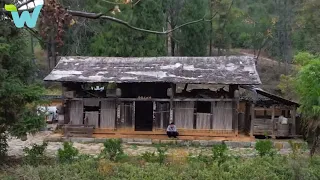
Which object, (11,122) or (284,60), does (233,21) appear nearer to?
(284,60)

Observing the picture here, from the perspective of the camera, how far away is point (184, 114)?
19.4 meters

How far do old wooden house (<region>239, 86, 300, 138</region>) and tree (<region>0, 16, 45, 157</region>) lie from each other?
1004 cm

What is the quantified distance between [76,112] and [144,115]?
129 inches

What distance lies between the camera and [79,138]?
19.2 metres

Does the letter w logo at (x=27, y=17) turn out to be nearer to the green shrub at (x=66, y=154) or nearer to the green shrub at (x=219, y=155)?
the green shrub at (x=66, y=154)

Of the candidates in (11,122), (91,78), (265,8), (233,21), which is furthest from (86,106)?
(265,8)

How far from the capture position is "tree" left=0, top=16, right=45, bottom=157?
1287 centimetres

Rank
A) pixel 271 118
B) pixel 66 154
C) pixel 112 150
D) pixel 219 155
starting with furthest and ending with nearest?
pixel 271 118
pixel 112 150
pixel 219 155
pixel 66 154

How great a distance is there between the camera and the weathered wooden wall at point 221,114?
19.3m

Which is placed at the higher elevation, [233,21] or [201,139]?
[233,21]

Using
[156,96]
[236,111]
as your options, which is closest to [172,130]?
[156,96]

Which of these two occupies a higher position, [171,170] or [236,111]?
[236,111]

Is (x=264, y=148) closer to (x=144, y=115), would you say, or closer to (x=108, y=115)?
(x=144, y=115)

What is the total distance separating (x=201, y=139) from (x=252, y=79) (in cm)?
348
